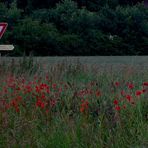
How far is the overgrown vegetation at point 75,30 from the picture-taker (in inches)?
901

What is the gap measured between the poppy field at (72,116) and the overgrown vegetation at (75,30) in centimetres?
1307

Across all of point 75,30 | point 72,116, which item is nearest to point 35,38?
point 75,30

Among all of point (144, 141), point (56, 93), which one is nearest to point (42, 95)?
point (56, 93)

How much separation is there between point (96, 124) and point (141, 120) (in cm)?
53

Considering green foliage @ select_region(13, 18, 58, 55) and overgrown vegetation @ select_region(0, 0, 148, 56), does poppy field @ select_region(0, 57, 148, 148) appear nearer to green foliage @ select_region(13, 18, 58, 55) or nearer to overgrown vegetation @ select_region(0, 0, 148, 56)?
green foliage @ select_region(13, 18, 58, 55)

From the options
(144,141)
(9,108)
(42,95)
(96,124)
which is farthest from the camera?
(42,95)

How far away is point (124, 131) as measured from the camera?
21.7 ft

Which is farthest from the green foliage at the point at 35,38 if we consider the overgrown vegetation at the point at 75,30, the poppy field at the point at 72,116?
the poppy field at the point at 72,116

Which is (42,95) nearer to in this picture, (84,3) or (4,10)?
(4,10)

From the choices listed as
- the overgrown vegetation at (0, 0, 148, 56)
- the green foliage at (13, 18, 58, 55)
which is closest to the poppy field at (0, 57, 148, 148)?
the green foliage at (13, 18, 58, 55)

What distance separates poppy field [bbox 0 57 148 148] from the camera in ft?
21.4

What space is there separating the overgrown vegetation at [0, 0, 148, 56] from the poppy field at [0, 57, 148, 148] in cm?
1307

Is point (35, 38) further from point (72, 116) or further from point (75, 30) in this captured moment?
point (72, 116)

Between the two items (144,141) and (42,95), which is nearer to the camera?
(144,141)
